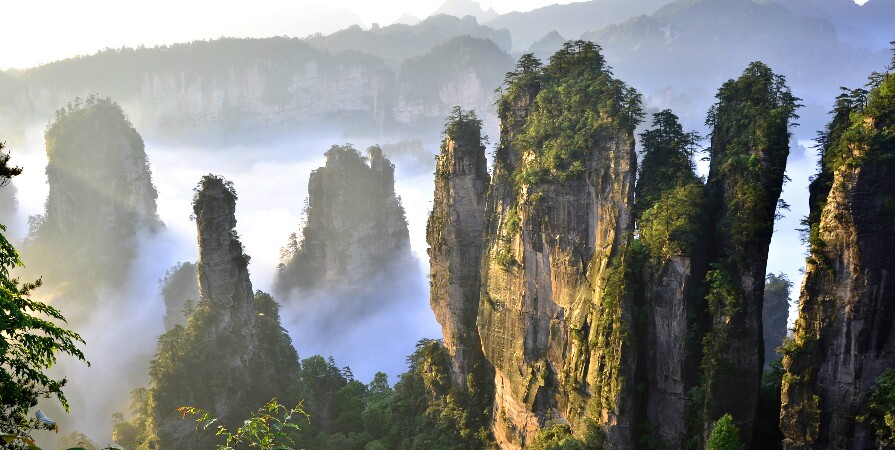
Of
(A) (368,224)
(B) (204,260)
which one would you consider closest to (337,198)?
(A) (368,224)

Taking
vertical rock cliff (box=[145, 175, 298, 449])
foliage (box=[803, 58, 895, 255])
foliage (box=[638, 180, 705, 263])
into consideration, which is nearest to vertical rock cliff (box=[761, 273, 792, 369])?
foliage (box=[638, 180, 705, 263])

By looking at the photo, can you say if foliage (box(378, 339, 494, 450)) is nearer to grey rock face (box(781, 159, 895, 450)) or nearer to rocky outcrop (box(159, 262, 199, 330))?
grey rock face (box(781, 159, 895, 450))

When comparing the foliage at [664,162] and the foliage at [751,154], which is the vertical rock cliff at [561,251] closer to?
the foliage at [664,162]

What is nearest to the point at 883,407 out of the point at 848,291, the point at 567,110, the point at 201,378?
the point at 848,291

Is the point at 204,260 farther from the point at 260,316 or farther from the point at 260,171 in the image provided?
the point at 260,171

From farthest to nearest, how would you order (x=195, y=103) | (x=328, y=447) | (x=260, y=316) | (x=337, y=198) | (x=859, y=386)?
(x=195, y=103) < (x=337, y=198) < (x=260, y=316) < (x=328, y=447) < (x=859, y=386)

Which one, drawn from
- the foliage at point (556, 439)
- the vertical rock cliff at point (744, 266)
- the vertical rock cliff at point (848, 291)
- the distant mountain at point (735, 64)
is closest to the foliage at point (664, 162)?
the vertical rock cliff at point (744, 266)
